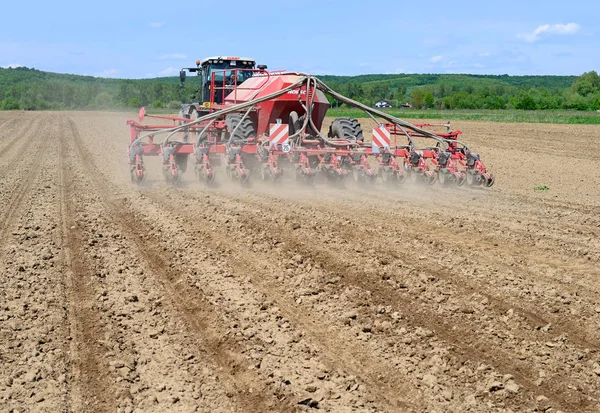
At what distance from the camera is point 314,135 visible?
39.3ft

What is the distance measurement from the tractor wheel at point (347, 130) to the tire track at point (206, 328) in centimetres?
558

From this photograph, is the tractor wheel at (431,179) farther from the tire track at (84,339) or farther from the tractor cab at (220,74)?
the tire track at (84,339)

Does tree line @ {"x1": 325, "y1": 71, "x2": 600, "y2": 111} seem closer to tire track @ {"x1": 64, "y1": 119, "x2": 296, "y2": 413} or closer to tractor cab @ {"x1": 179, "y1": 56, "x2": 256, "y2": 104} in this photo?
tractor cab @ {"x1": 179, "y1": 56, "x2": 256, "y2": 104}

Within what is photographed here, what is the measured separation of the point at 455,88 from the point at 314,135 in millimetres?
111132

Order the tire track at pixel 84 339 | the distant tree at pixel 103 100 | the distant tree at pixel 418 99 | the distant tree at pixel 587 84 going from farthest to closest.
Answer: the distant tree at pixel 418 99 < the distant tree at pixel 587 84 < the distant tree at pixel 103 100 < the tire track at pixel 84 339

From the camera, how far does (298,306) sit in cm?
474

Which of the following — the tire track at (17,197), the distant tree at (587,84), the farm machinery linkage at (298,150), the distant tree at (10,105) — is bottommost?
the tire track at (17,197)

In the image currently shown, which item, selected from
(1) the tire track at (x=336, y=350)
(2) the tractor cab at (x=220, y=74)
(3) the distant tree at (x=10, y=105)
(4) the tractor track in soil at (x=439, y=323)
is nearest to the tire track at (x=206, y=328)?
(1) the tire track at (x=336, y=350)

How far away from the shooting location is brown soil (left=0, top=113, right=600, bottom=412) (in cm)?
350

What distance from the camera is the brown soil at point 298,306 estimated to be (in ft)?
11.5

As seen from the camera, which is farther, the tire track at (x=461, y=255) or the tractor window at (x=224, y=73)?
the tractor window at (x=224, y=73)

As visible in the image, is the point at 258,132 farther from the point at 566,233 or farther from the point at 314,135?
the point at 566,233

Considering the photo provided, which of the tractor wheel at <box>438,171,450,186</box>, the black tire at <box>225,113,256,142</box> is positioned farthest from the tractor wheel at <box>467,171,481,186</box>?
the black tire at <box>225,113,256,142</box>

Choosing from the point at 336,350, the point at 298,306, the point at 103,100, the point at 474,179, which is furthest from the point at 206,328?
the point at 103,100
